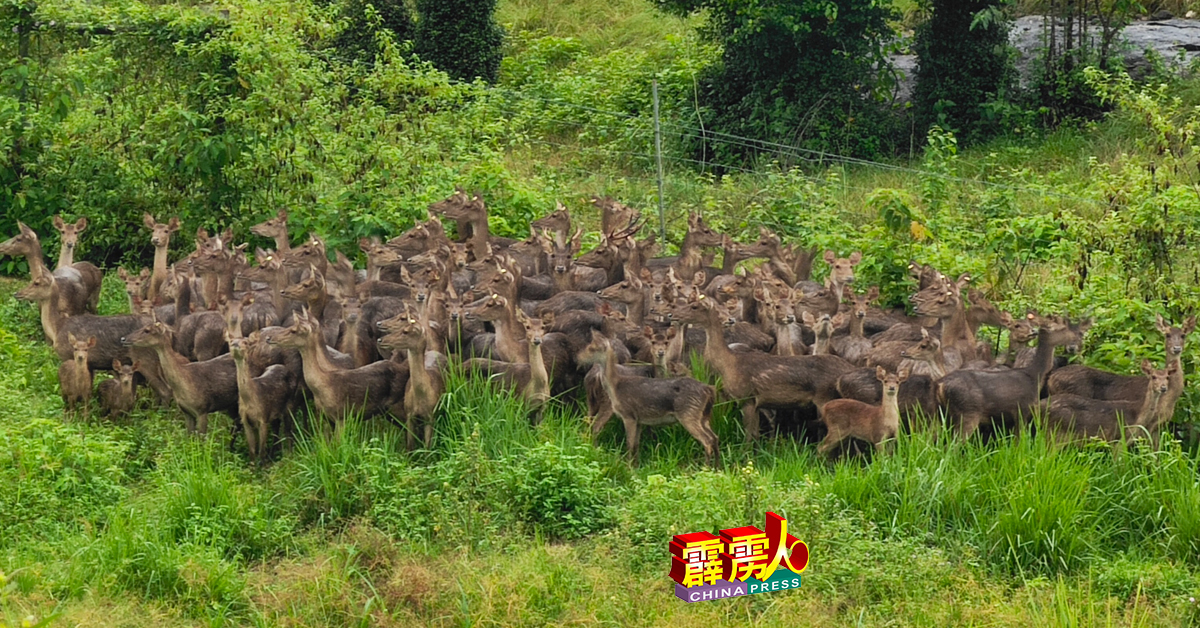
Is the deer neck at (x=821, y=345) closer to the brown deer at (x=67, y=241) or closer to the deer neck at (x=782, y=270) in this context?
the deer neck at (x=782, y=270)

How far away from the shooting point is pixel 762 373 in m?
9.08

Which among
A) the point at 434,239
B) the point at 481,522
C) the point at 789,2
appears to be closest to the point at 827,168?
the point at 789,2

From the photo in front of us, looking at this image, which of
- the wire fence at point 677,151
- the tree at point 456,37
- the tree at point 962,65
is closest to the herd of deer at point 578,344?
the wire fence at point 677,151

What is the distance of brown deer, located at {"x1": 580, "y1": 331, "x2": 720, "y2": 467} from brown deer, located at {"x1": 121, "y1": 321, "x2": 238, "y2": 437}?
2.31 m

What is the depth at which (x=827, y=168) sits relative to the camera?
58.7ft

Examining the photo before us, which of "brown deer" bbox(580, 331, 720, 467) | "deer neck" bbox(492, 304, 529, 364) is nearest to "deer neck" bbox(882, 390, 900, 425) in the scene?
"brown deer" bbox(580, 331, 720, 467)

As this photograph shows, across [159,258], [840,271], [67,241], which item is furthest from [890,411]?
[67,241]

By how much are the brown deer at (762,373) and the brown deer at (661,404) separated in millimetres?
317

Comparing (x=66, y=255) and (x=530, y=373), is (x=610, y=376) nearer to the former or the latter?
(x=530, y=373)

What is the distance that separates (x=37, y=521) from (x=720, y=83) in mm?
13086

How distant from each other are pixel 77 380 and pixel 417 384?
2413mm

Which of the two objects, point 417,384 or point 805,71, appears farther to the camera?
point 805,71

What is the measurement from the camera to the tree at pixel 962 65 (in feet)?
60.5

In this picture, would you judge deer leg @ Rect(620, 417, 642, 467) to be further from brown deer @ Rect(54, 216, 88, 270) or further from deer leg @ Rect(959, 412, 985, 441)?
brown deer @ Rect(54, 216, 88, 270)
